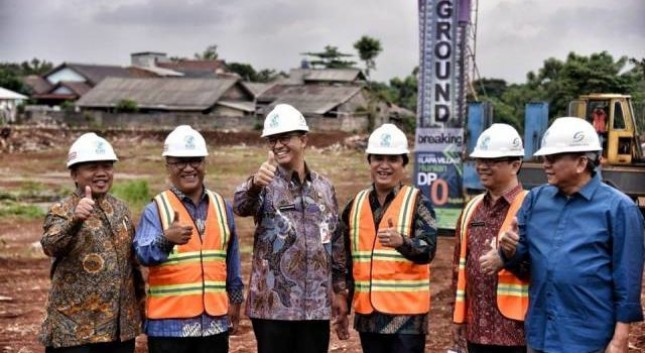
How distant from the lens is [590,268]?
4.04 m

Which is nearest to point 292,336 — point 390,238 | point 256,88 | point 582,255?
point 390,238

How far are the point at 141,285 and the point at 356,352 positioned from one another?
3.09m

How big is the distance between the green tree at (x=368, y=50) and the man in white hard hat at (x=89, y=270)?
60074 mm

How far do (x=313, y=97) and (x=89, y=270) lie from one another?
4734 cm

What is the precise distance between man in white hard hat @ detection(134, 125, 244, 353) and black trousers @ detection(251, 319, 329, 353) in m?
0.22

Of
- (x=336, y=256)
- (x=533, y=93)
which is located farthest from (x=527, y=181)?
(x=533, y=93)

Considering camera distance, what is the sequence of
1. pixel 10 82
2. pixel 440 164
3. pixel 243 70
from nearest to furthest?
pixel 440 164 < pixel 10 82 < pixel 243 70

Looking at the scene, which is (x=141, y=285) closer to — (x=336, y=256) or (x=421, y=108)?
(x=336, y=256)

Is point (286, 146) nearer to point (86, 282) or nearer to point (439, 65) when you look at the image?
point (86, 282)

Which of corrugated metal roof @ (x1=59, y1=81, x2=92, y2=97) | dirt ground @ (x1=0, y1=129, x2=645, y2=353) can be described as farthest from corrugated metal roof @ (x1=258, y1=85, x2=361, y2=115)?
corrugated metal roof @ (x1=59, y1=81, x2=92, y2=97)

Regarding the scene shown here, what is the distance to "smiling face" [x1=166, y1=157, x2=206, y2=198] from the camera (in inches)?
195

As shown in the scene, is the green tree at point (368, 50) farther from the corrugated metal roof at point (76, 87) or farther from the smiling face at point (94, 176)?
the smiling face at point (94, 176)

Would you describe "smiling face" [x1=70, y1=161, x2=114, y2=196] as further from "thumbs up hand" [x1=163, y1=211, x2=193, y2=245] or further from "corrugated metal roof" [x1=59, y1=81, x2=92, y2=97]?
"corrugated metal roof" [x1=59, y1=81, x2=92, y2=97]

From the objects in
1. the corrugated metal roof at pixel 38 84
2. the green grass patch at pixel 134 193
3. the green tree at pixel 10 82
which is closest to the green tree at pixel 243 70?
the corrugated metal roof at pixel 38 84
